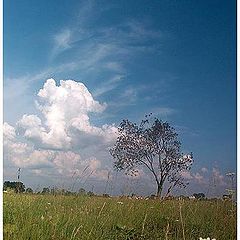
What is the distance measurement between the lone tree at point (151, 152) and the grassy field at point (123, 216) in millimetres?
116

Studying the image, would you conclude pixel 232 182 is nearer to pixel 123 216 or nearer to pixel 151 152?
pixel 151 152

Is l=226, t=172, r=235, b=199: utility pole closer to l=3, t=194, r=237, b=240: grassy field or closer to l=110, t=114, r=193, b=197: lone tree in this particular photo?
l=3, t=194, r=237, b=240: grassy field

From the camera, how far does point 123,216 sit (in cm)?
204

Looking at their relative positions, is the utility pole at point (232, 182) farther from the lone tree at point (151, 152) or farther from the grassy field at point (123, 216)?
the lone tree at point (151, 152)

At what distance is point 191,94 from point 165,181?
396mm

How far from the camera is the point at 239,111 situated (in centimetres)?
201

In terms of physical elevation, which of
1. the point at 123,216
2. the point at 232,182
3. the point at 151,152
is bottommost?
the point at 123,216

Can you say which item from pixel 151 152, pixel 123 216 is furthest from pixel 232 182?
pixel 123 216

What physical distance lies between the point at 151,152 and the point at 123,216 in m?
0.31

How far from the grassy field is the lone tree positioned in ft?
0.38

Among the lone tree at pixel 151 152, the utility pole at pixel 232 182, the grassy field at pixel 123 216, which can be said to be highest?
the lone tree at pixel 151 152

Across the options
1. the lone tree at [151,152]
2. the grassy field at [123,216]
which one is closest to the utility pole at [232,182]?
the grassy field at [123,216]

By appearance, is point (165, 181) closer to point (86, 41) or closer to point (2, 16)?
point (86, 41)

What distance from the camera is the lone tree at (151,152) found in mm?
2023
